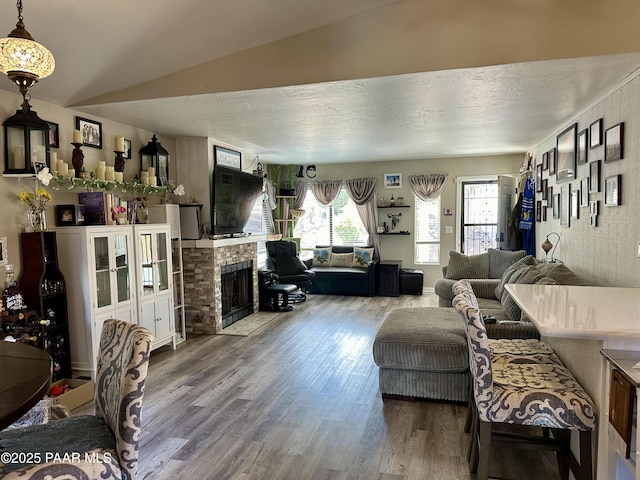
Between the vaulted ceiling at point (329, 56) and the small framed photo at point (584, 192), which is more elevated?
the vaulted ceiling at point (329, 56)

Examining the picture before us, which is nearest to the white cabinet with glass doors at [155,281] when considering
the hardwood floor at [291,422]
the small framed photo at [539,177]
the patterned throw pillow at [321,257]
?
the hardwood floor at [291,422]

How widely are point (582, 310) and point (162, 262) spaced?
394cm

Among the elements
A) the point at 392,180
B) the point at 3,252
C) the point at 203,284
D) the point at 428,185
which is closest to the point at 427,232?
the point at 428,185

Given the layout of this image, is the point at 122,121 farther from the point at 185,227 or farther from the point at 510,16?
the point at 510,16

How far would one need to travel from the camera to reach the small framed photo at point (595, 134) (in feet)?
11.9

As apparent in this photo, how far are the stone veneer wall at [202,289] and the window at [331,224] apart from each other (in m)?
3.34

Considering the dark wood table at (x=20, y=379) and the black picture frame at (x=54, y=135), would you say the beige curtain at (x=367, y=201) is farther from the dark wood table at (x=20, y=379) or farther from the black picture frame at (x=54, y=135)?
the dark wood table at (x=20, y=379)

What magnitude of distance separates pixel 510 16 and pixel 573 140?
2102 millimetres

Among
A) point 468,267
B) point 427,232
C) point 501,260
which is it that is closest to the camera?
point 501,260

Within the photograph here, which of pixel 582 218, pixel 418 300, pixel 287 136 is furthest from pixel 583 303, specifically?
pixel 418 300

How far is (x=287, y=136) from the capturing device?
5.33 meters

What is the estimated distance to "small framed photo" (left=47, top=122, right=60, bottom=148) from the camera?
365 cm

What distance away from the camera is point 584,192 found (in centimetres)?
397

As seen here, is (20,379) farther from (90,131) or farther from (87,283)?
(90,131)
